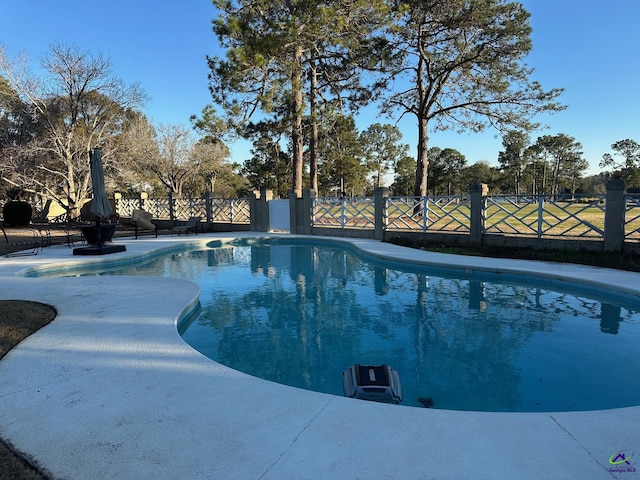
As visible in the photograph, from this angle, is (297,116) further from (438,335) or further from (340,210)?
(438,335)

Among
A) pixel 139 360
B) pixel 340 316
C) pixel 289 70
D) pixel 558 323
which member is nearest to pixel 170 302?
pixel 139 360

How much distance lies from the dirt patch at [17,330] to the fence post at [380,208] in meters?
9.64

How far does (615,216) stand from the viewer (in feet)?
26.0

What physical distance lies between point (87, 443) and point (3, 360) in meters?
1.82

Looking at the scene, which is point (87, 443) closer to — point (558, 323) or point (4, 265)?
point (558, 323)

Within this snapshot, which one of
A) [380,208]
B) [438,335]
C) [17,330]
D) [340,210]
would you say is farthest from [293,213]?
[17,330]

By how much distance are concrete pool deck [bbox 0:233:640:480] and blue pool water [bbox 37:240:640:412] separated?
0.61 metres

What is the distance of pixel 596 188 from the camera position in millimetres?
74000

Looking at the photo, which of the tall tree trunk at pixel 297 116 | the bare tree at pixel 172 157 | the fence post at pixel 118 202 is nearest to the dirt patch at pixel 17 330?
the tall tree trunk at pixel 297 116

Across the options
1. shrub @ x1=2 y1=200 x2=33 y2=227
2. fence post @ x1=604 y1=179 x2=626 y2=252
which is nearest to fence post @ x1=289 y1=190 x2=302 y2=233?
fence post @ x1=604 y1=179 x2=626 y2=252

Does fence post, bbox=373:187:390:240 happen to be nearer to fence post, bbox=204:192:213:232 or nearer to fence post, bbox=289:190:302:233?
fence post, bbox=289:190:302:233

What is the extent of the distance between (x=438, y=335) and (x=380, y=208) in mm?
8367

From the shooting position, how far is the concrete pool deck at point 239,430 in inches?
74.7

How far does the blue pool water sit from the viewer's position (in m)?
3.38
